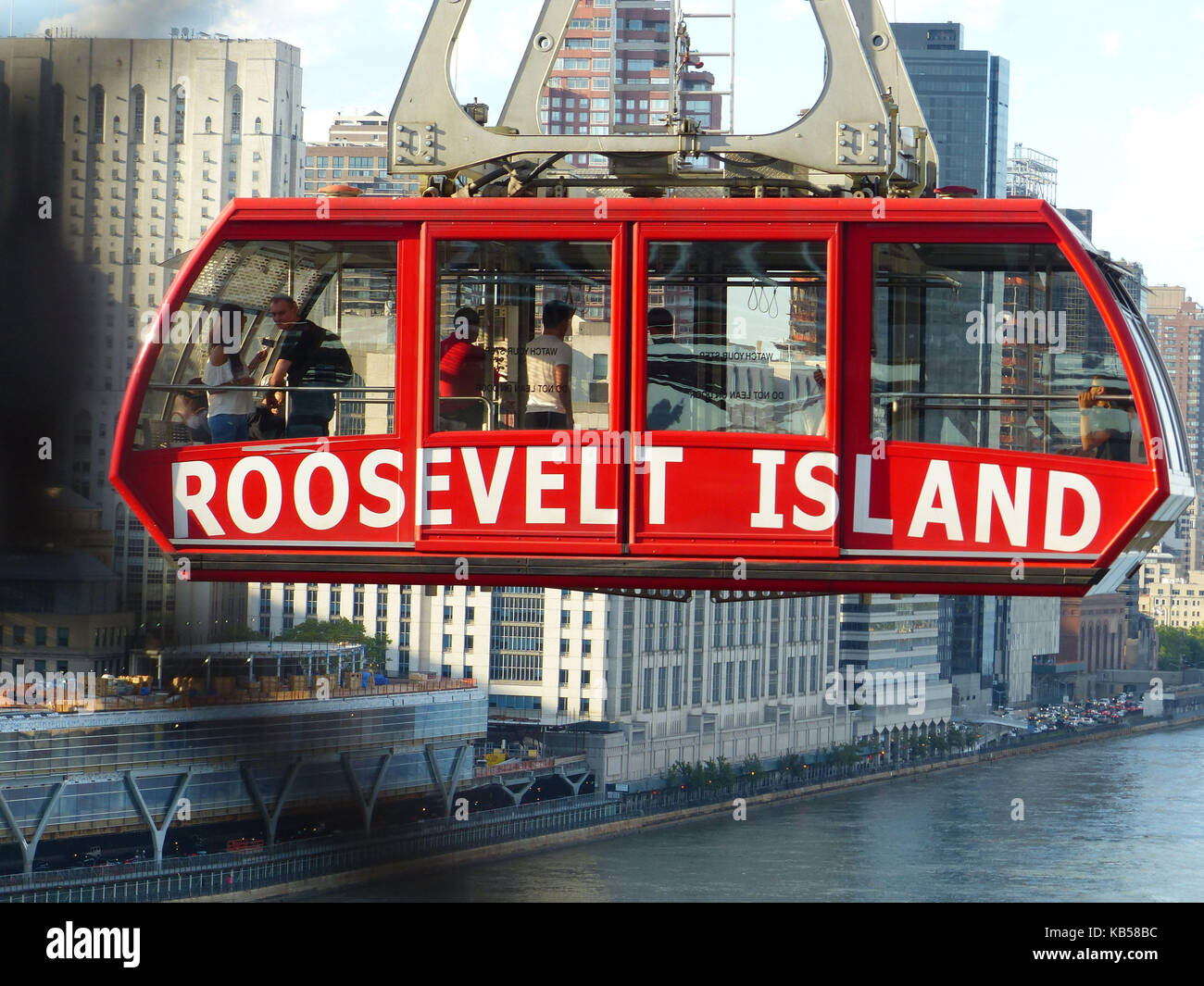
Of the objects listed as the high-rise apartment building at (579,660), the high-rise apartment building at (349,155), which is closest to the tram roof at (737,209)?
the high-rise apartment building at (579,660)

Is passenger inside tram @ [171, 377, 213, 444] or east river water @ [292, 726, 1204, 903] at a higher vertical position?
passenger inside tram @ [171, 377, 213, 444]

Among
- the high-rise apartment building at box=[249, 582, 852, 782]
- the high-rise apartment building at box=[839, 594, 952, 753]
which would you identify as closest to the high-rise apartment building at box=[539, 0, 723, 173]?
the high-rise apartment building at box=[839, 594, 952, 753]

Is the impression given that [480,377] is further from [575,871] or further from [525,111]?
[575,871]

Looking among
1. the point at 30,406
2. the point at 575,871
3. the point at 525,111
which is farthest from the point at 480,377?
the point at 575,871

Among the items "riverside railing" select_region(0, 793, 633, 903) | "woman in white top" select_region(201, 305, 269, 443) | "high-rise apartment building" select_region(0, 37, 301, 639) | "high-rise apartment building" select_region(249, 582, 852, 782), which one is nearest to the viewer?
"woman in white top" select_region(201, 305, 269, 443)

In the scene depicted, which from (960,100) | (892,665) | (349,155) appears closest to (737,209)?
(892,665)

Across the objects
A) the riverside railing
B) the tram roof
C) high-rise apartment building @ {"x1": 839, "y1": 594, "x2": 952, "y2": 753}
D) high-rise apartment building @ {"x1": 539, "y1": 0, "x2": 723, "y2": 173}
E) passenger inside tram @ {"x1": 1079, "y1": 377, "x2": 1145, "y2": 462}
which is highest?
high-rise apartment building @ {"x1": 539, "y1": 0, "x2": 723, "y2": 173}

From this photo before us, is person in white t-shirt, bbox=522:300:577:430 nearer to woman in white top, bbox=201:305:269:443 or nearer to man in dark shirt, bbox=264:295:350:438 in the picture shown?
man in dark shirt, bbox=264:295:350:438
